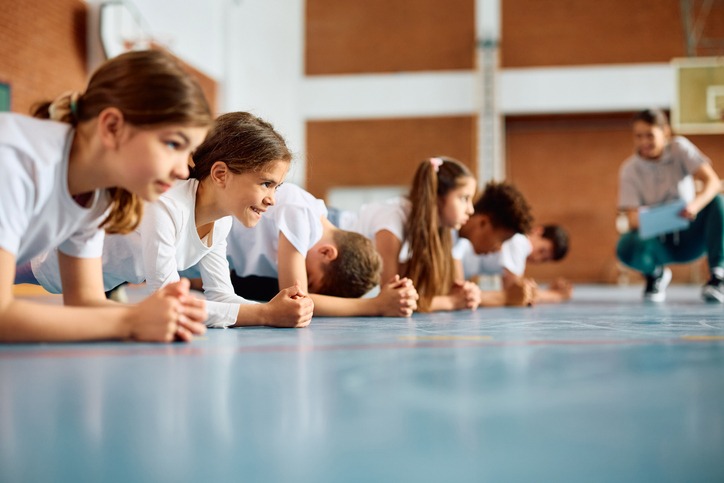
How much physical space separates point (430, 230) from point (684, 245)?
217cm

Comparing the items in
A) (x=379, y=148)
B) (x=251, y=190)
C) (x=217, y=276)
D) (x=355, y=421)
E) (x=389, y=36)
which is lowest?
(x=355, y=421)

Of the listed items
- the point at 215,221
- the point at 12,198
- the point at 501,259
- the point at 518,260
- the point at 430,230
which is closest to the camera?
the point at 12,198

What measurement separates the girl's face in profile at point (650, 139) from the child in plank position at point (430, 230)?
168 cm

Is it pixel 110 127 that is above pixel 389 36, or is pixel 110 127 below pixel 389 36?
below

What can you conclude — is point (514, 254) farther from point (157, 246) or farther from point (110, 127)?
point (110, 127)

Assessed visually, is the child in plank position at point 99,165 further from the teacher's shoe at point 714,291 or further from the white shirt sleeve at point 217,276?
the teacher's shoe at point 714,291

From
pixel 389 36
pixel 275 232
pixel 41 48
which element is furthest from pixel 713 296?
pixel 389 36

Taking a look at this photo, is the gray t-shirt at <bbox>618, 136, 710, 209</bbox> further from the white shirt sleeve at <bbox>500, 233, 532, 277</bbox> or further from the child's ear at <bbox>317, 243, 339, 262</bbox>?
the child's ear at <bbox>317, 243, 339, 262</bbox>

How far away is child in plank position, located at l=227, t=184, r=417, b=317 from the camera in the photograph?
7.09ft

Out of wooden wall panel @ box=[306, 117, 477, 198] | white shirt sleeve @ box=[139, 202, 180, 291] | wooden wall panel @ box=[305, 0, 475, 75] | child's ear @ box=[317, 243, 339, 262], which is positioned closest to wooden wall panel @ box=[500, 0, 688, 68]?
wooden wall panel @ box=[305, 0, 475, 75]

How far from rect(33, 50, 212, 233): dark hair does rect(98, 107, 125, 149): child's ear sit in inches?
0.5

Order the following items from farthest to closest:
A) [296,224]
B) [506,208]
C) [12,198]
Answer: [506,208]
[296,224]
[12,198]

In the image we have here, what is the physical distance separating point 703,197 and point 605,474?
3457 millimetres

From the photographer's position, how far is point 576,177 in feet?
31.2
